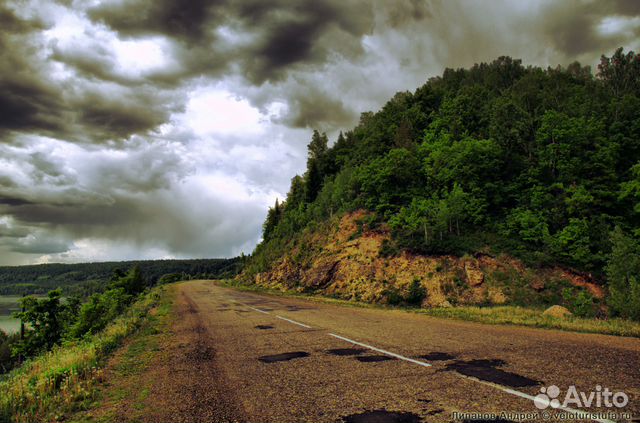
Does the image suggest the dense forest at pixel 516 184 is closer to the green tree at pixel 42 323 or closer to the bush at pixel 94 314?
the bush at pixel 94 314

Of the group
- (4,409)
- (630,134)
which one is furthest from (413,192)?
(4,409)

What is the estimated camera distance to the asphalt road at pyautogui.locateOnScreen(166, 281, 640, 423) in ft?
15.1

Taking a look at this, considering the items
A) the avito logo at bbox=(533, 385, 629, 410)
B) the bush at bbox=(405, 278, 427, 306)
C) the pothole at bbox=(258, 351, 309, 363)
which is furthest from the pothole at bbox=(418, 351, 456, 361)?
the bush at bbox=(405, 278, 427, 306)

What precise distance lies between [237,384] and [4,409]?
3.73 m

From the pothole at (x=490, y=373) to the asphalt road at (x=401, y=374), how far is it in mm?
17

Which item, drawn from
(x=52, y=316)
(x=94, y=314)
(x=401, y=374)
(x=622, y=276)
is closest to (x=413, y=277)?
(x=622, y=276)

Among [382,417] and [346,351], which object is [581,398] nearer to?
[382,417]

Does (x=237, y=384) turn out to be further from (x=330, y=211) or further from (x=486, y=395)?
(x=330, y=211)

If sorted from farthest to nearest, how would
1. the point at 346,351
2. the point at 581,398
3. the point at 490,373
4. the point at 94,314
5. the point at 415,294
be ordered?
1. the point at 94,314
2. the point at 415,294
3. the point at 346,351
4. the point at 490,373
5. the point at 581,398

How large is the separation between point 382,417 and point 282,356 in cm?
418

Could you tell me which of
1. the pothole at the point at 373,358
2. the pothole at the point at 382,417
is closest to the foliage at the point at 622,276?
the pothole at the point at 373,358

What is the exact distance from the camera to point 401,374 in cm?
614

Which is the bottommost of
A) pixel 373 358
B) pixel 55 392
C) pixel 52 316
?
pixel 52 316

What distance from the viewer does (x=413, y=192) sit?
38.7 meters
